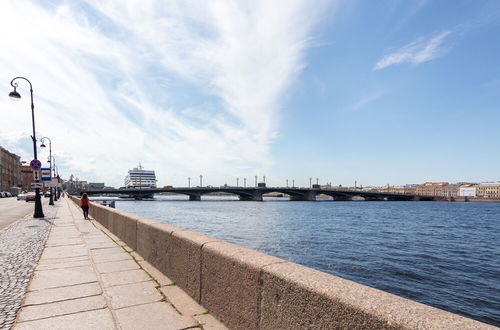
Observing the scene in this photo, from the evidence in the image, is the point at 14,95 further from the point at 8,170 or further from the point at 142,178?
the point at 142,178

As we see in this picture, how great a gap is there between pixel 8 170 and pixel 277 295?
449ft

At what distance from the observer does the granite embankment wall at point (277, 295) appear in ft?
4.89

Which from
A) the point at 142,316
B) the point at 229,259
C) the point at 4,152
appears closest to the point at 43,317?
the point at 142,316

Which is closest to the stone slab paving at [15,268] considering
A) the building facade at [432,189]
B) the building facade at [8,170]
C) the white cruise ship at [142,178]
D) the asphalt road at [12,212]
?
the asphalt road at [12,212]

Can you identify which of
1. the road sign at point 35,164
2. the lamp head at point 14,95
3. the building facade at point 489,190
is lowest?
the building facade at point 489,190

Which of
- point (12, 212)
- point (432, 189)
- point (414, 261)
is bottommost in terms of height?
point (414, 261)

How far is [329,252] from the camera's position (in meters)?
18.3

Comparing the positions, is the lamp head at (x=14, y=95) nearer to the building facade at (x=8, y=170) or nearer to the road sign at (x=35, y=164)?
the road sign at (x=35, y=164)

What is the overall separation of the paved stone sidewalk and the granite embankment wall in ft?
0.80

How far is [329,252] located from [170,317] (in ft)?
55.3

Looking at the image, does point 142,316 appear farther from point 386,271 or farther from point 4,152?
point 4,152

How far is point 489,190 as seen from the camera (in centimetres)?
14588

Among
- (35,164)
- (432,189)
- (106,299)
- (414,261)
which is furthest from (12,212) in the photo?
(432,189)

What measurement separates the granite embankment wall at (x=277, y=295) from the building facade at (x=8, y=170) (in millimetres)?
120831
